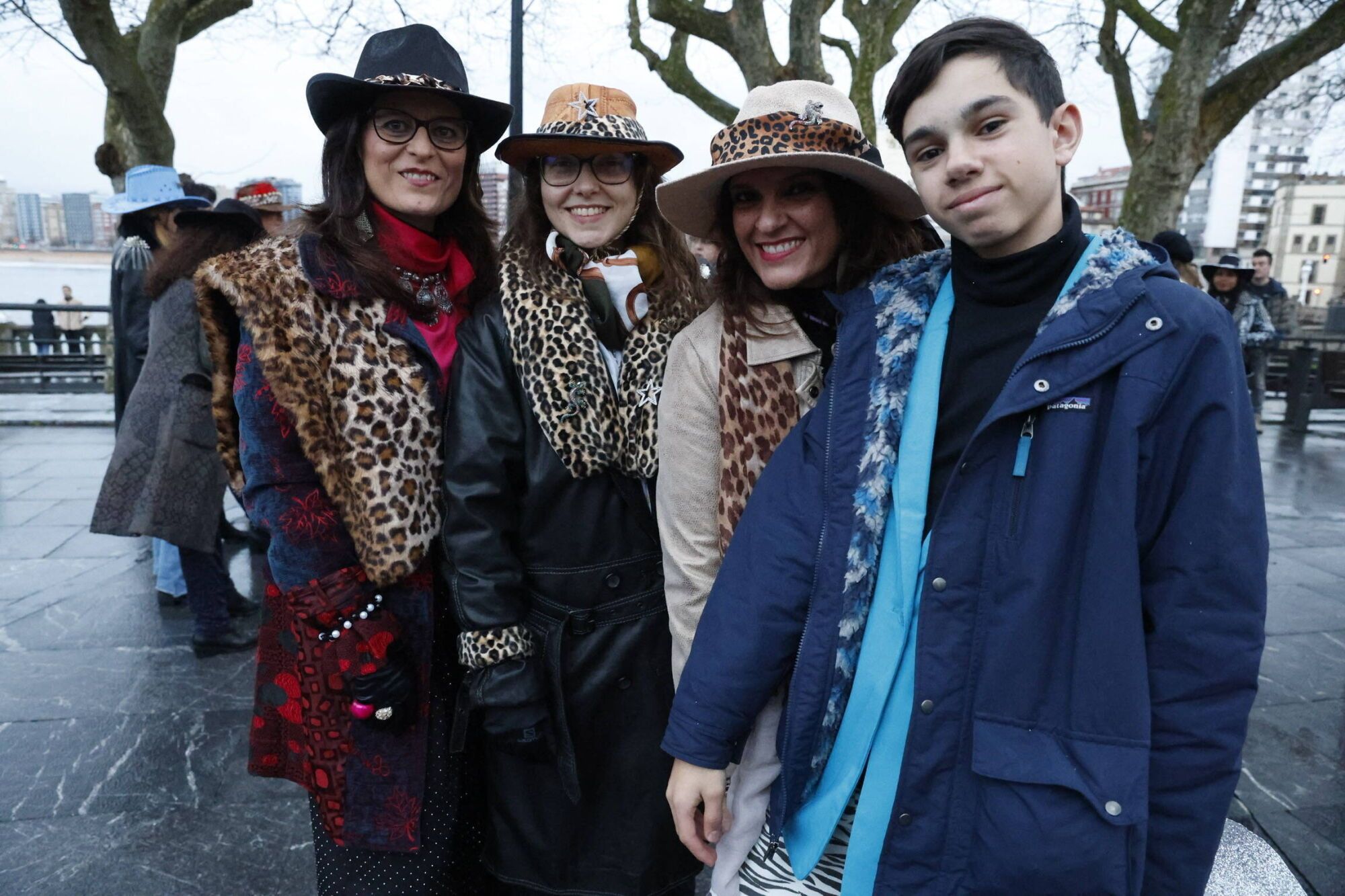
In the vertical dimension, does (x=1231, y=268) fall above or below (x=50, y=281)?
above

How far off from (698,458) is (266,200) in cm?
484

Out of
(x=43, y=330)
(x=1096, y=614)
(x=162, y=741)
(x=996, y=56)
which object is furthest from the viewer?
(x=43, y=330)

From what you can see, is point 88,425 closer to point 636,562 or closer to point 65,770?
point 65,770

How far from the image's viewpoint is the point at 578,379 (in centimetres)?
187

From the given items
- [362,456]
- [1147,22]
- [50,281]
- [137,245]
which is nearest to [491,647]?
[362,456]

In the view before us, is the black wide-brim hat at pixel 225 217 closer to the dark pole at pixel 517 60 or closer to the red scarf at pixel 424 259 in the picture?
the dark pole at pixel 517 60

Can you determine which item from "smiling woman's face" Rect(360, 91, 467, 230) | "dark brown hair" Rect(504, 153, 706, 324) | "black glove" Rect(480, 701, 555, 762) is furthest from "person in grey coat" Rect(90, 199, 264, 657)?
"black glove" Rect(480, 701, 555, 762)

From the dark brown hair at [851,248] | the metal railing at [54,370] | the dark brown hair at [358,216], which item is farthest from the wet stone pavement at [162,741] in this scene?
the metal railing at [54,370]

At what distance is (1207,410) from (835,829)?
0.90 metres

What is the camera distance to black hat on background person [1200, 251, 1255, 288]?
8.79 metres

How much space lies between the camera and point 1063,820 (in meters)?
1.19

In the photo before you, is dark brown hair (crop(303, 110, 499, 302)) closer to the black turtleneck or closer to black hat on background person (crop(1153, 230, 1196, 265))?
the black turtleneck

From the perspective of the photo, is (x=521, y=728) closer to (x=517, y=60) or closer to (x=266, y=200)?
(x=266, y=200)

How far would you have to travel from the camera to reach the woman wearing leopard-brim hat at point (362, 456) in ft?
6.26
